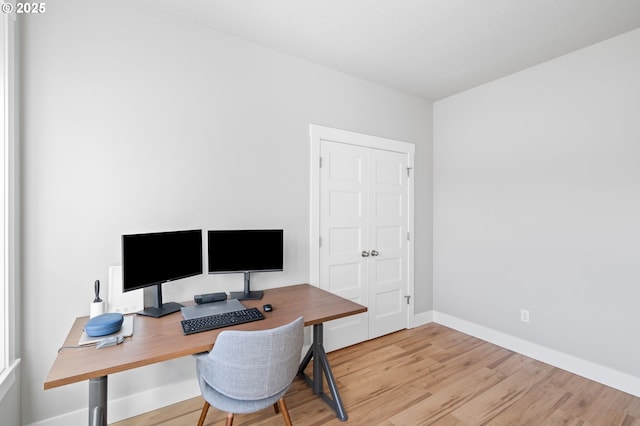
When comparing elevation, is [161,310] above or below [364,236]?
below

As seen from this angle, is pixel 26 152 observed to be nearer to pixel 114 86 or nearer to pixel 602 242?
pixel 114 86

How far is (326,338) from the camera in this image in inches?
115

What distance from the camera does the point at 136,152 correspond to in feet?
6.75

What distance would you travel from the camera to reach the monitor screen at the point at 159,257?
1750mm

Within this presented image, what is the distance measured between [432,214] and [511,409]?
225 cm

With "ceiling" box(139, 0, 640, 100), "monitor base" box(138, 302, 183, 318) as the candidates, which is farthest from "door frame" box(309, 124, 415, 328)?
"monitor base" box(138, 302, 183, 318)

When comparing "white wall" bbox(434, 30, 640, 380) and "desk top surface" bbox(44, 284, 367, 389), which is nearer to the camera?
"desk top surface" bbox(44, 284, 367, 389)

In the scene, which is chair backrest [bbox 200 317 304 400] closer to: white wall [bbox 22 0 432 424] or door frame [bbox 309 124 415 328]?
white wall [bbox 22 0 432 424]

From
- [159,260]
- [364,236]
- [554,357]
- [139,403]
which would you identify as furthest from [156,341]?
[554,357]

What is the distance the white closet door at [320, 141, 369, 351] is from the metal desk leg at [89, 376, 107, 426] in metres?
1.86

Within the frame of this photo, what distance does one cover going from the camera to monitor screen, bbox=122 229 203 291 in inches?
68.9

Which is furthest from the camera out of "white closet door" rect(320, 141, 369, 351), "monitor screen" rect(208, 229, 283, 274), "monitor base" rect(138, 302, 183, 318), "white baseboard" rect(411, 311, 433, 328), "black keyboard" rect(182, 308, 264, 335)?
"white baseboard" rect(411, 311, 433, 328)

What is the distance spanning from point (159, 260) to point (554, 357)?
3.48 meters

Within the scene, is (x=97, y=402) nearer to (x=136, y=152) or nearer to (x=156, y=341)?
(x=156, y=341)
